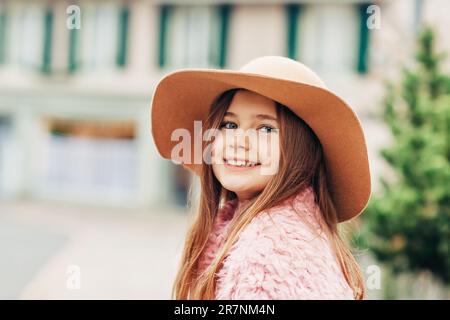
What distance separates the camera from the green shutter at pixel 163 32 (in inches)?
505

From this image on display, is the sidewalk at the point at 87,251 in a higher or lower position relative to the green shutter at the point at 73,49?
lower

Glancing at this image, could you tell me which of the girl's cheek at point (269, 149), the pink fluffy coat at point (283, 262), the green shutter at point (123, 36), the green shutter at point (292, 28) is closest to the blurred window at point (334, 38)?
the green shutter at point (292, 28)

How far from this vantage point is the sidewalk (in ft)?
20.2

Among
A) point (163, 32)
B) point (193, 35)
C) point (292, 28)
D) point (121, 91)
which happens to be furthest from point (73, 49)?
point (292, 28)

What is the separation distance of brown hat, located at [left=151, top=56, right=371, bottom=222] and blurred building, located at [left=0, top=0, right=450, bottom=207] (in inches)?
397

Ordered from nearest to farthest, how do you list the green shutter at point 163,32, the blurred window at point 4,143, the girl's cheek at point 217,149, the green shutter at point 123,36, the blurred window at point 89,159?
the girl's cheek at point 217,149 → the green shutter at point 163,32 → the green shutter at point 123,36 → the blurred window at point 89,159 → the blurred window at point 4,143

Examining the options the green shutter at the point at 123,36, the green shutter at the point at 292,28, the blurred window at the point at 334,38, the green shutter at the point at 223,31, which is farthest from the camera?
the green shutter at the point at 123,36

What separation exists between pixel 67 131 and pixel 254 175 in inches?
528

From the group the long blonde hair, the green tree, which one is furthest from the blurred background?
the long blonde hair

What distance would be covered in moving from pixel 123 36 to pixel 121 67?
763 mm

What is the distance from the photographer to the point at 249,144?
1.32 metres

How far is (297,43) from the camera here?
39.5ft

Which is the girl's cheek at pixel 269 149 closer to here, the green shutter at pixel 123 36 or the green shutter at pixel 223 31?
the green shutter at pixel 223 31

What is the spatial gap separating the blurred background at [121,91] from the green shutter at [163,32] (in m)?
0.03
